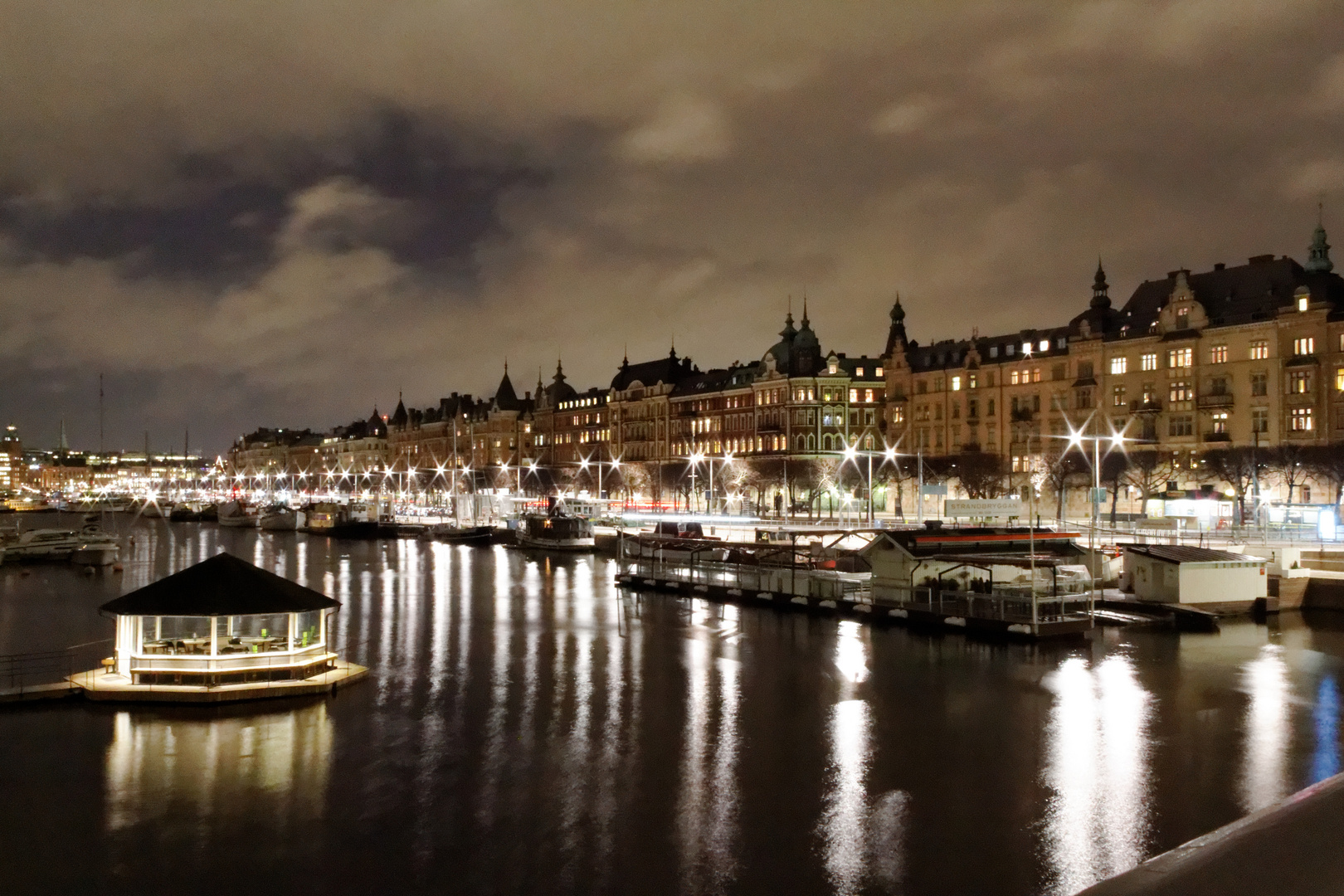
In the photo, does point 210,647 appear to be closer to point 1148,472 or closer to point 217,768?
point 217,768

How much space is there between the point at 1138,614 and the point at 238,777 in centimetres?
3195

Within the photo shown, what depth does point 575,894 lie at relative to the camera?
1376 centimetres

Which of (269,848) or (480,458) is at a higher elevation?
(480,458)

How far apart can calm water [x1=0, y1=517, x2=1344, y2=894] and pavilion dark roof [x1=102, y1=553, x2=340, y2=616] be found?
2.10 meters

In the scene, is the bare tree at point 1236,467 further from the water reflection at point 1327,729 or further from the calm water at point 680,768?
the water reflection at point 1327,729

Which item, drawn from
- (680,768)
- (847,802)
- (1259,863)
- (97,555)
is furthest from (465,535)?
(1259,863)

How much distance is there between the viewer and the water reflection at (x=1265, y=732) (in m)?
18.0

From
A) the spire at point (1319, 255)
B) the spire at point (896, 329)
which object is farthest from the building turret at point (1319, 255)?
the spire at point (896, 329)

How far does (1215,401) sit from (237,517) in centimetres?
10525

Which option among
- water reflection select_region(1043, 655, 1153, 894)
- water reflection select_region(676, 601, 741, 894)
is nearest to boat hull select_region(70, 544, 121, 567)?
water reflection select_region(676, 601, 741, 894)

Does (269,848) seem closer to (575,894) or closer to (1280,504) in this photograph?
(575,894)

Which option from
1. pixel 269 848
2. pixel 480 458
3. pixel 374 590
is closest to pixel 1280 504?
pixel 374 590

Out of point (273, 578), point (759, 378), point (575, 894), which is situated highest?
point (759, 378)

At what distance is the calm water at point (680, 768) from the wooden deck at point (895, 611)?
130 cm
